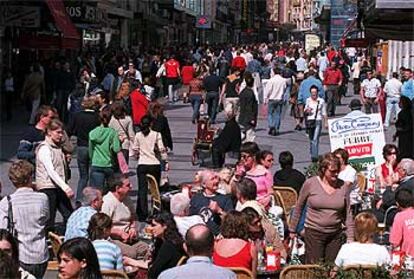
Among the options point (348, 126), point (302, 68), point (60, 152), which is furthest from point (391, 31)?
point (302, 68)

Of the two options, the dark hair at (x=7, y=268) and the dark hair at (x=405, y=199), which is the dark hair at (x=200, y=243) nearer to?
the dark hair at (x=7, y=268)

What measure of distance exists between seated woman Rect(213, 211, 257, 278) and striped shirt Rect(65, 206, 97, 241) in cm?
145

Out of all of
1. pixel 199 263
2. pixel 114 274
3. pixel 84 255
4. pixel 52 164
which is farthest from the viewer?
pixel 52 164

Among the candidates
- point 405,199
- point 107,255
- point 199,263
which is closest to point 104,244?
point 107,255

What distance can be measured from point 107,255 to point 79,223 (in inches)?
45.3

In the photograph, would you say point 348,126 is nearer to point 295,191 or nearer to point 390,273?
point 295,191

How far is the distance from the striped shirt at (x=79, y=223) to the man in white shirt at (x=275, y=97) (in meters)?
15.4

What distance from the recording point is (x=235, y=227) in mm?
8805

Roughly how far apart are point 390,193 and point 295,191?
113 centimetres

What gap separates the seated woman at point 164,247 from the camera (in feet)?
29.3

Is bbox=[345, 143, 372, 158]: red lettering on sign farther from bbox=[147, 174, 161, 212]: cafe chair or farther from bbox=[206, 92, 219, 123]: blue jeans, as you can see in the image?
bbox=[206, 92, 219, 123]: blue jeans

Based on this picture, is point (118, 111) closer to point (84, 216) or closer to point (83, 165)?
point (83, 165)

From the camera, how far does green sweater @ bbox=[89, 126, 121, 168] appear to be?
14.1m

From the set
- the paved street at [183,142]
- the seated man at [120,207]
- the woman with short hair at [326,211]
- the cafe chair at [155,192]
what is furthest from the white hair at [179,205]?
the paved street at [183,142]
